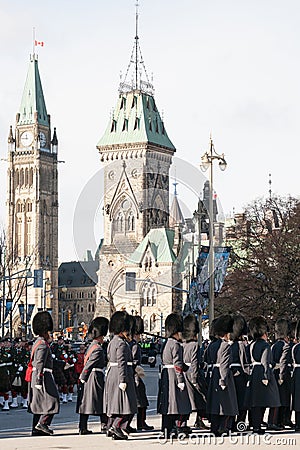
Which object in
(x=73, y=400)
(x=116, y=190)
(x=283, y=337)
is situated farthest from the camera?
(x=116, y=190)

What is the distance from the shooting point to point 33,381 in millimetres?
16844

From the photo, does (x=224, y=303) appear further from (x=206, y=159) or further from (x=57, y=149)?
(x=57, y=149)

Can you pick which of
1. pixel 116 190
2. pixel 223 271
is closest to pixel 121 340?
pixel 223 271

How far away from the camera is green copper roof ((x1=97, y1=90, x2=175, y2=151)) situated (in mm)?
124125

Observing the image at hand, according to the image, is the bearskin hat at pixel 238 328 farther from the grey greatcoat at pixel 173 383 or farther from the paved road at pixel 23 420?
the paved road at pixel 23 420

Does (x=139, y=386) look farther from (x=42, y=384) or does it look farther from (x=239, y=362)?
(x=42, y=384)

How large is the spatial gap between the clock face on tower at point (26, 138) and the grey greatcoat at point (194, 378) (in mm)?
128826

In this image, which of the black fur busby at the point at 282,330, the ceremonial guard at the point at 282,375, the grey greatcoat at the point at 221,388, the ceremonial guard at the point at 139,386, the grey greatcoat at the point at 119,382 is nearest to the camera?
the grey greatcoat at the point at 119,382

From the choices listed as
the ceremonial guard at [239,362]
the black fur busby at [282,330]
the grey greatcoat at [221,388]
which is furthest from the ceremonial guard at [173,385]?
the black fur busby at [282,330]

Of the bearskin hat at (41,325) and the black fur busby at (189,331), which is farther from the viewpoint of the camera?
the black fur busby at (189,331)

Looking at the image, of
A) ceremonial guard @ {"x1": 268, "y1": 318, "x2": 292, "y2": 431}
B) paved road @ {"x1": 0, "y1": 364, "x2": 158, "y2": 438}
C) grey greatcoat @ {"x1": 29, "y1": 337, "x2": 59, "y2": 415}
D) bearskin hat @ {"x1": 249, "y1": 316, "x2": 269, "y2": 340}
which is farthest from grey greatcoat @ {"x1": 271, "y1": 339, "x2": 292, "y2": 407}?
grey greatcoat @ {"x1": 29, "y1": 337, "x2": 59, "y2": 415}

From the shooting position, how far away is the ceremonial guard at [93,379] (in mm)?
17203

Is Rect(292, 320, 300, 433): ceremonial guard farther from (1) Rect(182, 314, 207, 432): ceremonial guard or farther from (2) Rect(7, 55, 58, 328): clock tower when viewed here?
(2) Rect(7, 55, 58, 328): clock tower

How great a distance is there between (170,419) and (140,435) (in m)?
0.85
